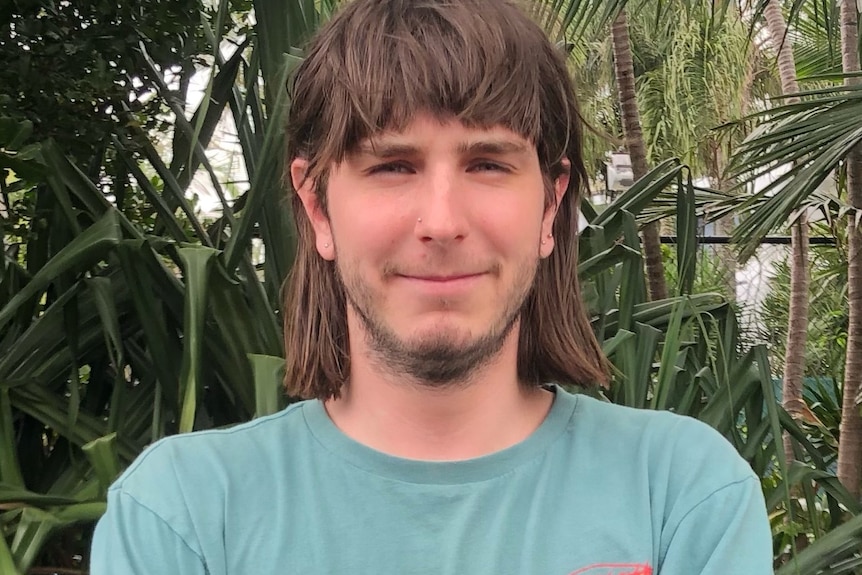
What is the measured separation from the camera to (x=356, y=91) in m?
0.66

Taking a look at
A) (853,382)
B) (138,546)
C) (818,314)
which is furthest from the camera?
(818,314)

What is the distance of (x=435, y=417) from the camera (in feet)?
2.26

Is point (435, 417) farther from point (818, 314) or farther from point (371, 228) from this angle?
point (818, 314)

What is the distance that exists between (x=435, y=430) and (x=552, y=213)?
0.24 meters

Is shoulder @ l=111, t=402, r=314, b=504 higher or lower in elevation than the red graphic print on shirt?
higher

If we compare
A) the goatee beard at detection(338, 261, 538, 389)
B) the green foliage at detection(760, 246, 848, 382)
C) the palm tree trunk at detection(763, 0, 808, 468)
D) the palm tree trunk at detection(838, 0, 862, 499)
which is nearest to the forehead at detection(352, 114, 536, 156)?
the goatee beard at detection(338, 261, 538, 389)

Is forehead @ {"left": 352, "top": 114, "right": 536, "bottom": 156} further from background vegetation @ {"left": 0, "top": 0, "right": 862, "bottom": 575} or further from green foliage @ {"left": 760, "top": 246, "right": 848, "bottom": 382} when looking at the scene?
green foliage @ {"left": 760, "top": 246, "right": 848, "bottom": 382}

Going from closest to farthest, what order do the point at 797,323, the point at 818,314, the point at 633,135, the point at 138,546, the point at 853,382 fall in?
the point at 138,546
the point at 853,382
the point at 633,135
the point at 797,323
the point at 818,314

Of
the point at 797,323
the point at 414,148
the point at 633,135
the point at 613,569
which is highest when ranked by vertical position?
the point at 633,135

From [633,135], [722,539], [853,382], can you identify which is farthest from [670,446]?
[633,135]

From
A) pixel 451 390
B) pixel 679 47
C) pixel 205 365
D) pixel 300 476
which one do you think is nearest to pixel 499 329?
pixel 451 390

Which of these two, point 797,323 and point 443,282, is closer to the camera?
point 443,282

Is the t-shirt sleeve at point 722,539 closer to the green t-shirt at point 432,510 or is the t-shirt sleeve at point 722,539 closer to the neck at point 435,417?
the green t-shirt at point 432,510

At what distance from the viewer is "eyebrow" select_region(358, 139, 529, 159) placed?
625mm
